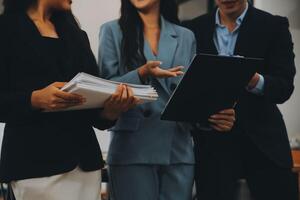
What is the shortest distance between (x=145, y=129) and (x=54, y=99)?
0.44 metres

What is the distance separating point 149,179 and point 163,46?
0.44 meters

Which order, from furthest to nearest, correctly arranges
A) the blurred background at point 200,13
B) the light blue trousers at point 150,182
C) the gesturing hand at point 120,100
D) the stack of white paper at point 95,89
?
the blurred background at point 200,13
the light blue trousers at point 150,182
the gesturing hand at point 120,100
the stack of white paper at point 95,89

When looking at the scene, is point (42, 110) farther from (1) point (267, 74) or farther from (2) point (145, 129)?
(1) point (267, 74)

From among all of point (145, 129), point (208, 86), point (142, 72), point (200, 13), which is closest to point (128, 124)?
point (145, 129)

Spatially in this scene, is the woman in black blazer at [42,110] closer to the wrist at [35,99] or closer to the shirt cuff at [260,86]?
the wrist at [35,99]

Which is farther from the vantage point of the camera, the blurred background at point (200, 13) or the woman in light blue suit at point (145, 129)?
the blurred background at point (200, 13)

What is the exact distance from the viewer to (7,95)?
1.23 m

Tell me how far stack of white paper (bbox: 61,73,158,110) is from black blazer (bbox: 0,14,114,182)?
4.1 inches

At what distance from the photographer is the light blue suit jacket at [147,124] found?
1.51 m

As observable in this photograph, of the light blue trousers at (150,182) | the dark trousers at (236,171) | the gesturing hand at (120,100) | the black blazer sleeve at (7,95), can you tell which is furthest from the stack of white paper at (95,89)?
the dark trousers at (236,171)

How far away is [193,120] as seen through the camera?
1.53 m

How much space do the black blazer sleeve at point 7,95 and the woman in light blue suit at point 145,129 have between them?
34cm

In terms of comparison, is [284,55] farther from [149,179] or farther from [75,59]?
[75,59]

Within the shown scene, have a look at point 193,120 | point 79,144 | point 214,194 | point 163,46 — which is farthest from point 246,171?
point 79,144
